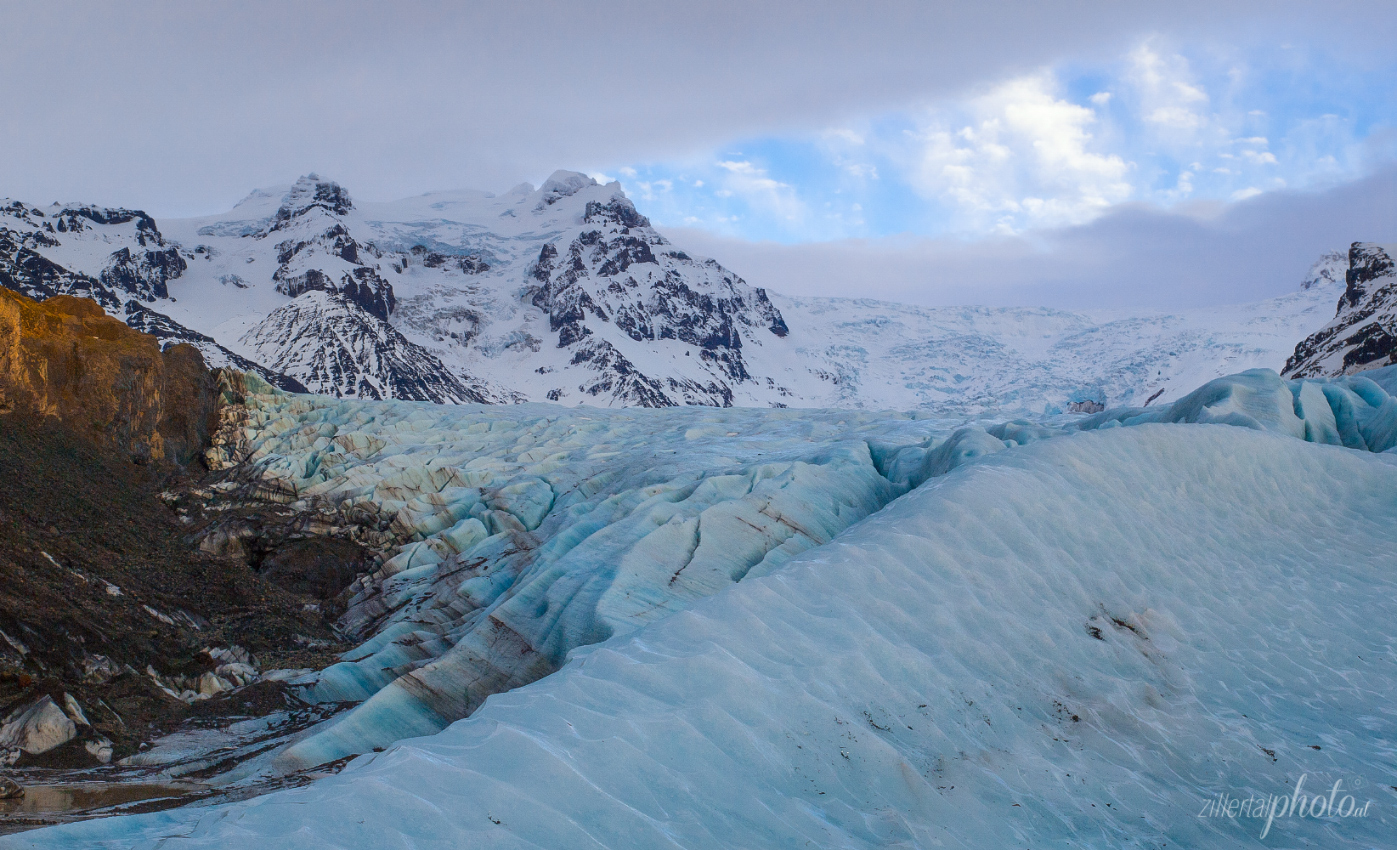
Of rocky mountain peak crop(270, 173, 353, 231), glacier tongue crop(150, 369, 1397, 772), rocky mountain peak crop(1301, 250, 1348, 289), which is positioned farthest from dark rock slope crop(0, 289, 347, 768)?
rocky mountain peak crop(1301, 250, 1348, 289)

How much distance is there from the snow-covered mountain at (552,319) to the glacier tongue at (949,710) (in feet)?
278

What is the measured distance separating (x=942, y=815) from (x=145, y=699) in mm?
10276

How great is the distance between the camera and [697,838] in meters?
4.76

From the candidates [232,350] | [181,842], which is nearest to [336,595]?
[181,842]

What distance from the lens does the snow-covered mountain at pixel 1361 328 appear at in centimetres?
4356

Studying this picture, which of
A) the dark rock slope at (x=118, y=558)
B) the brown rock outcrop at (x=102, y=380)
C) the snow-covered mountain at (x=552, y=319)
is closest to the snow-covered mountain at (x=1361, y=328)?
the snow-covered mountain at (x=552, y=319)

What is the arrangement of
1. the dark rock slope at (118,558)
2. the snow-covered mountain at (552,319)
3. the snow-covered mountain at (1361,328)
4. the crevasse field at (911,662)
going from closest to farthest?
the crevasse field at (911,662) < the dark rock slope at (118,558) < the snow-covered mountain at (1361,328) < the snow-covered mountain at (552,319)

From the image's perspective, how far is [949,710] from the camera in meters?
6.43

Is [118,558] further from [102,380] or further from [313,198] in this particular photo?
[313,198]

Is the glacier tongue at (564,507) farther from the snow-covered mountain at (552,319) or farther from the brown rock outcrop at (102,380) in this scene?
the snow-covered mountain at (552,319)

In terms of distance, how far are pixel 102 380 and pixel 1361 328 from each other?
60.1 metres

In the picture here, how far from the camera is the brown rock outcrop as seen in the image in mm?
18547

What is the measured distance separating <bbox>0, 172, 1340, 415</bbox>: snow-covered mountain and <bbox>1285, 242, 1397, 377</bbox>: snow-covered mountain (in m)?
35.5

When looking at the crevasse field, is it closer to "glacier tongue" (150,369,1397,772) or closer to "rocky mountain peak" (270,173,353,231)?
"glacier tongue" (150,369,1397,772)
